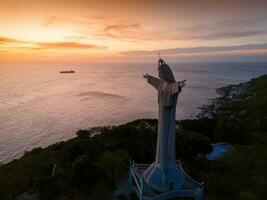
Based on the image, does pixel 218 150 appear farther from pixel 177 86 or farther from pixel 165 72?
pixel 177 86

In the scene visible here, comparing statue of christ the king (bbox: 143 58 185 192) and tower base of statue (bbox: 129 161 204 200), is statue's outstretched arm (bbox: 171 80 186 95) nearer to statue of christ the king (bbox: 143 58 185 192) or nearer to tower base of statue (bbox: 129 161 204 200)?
statue of christ the king (bbox: 143 58 185 192)

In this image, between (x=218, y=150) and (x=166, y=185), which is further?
(x=218, y=150)

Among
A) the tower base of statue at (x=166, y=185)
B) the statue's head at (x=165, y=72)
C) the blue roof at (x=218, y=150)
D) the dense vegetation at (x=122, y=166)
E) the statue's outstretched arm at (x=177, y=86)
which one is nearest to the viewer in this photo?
the statue's outstretched arm at (x=177, y=86)

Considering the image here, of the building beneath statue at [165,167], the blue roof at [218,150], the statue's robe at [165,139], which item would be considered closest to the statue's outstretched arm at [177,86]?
the statue's robe at [165,139]

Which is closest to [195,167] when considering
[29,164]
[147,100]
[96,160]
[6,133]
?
[96,160]

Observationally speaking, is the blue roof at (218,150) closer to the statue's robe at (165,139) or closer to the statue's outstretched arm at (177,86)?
the statue's robe at (165,139)

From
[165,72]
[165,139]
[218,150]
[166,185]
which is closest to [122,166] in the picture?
[166,185]

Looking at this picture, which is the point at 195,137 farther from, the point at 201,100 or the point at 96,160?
the point at 201,100
